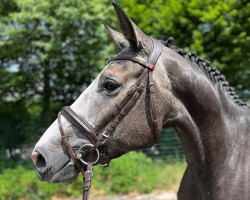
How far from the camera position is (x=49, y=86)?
11742 millimetres

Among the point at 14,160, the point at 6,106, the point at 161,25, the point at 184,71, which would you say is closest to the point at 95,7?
the point at 161,25

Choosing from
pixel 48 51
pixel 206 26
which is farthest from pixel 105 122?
pixel 206 26

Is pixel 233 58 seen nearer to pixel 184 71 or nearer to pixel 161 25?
pixel 161 25

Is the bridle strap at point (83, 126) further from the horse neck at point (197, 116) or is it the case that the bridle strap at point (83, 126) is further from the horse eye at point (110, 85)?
the horse neck at point (197, 116)

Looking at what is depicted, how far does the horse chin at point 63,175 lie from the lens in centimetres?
231

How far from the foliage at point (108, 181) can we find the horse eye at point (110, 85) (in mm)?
6745

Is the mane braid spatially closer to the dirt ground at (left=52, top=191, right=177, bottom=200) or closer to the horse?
the horse

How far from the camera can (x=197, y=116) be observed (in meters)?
2.64

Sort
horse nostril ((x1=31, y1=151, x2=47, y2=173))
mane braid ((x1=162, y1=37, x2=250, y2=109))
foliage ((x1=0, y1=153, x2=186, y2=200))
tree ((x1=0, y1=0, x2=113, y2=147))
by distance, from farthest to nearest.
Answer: tree ((x1=0, y1=0, x2=113, y2=147)), foliage ((x1=0, y1=153, x2=186, y2=200)), mane braid ((x1=162, y1=37, x2=250, y2=109)), horse nostril ((x1=31, y1=151, x2=47, y2=173))

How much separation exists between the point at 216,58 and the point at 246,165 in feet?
27.2

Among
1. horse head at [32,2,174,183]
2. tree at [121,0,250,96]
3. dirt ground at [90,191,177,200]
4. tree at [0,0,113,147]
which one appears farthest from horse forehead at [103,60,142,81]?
tree at [121,0,250,96]

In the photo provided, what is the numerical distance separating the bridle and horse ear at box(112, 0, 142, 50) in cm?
10

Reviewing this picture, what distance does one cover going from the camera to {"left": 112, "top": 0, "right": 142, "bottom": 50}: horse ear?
7.58 feet

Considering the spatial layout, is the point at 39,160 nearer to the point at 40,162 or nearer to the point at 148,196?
the point at 40,162
